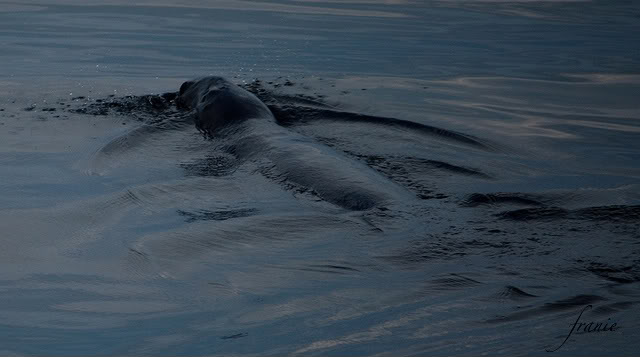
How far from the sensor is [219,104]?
9.11 meters

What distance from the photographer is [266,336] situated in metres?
4.62

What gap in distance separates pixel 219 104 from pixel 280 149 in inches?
63.2

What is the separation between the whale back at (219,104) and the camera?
29.1 ft

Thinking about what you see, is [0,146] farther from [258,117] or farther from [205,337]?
[205,337]

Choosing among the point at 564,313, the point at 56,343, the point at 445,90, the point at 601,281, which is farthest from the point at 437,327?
the point at 445,90

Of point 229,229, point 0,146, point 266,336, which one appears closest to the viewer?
point 266,336

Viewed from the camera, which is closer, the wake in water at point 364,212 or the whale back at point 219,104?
the wake in water at point 364,212

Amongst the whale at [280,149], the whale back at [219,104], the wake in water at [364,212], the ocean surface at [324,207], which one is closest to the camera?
the ocean surface at [324,207]

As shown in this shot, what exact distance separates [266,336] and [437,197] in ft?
8.01

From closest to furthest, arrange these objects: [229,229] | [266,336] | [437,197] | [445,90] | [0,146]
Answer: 1. [266,336]
2. [229,229]
3. [437,197]
4. [0,146]
5. [445,90]

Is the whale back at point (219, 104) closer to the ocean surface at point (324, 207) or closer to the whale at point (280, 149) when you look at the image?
the whale at point (280, 149)

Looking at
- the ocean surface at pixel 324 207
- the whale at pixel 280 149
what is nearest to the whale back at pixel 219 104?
the whale at pixel 280 149

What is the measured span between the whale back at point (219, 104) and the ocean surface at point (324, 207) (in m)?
0.21

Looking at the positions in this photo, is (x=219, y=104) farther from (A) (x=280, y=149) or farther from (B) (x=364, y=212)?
(B) (x=364, y=212)
